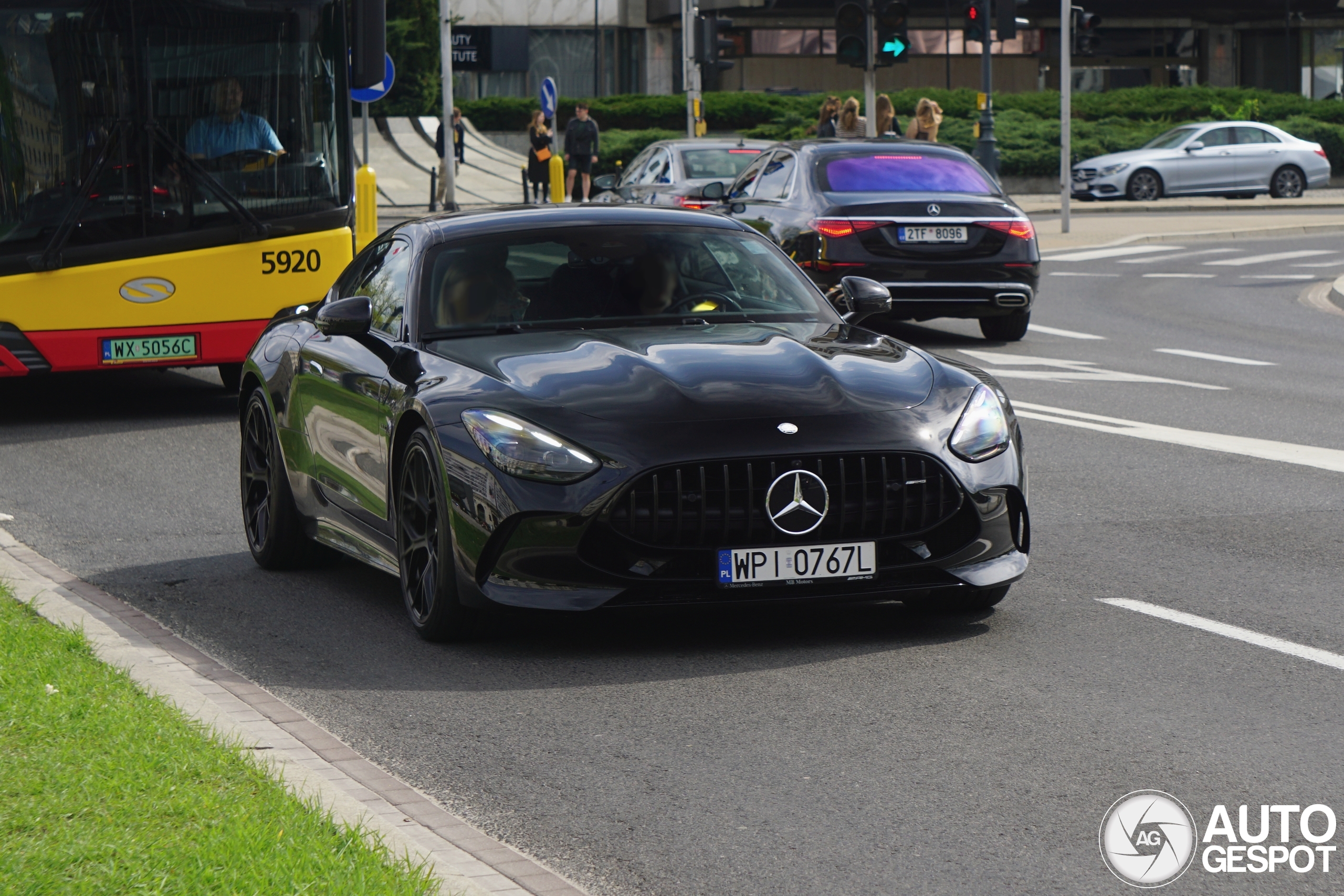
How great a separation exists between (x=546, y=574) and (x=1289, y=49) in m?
65.0

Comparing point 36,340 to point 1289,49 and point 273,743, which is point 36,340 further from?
point 1289,49

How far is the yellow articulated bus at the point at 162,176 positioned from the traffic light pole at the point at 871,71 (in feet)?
47.5

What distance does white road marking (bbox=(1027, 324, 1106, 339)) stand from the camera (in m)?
19.1

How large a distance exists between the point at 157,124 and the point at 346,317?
6.42 m

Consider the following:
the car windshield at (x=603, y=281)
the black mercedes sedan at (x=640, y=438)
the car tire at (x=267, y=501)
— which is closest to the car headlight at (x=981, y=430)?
the black mercedes sedan at (x=640, y=438)

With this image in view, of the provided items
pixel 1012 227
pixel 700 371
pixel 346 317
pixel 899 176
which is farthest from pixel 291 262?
pixel 700 371

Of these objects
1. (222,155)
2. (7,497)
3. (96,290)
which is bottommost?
(7,497)

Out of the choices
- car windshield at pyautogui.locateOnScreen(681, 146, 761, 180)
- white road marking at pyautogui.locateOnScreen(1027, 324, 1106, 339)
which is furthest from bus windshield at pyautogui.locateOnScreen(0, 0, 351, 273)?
car windshield at pyautogui.locateOnScreen(681, 146, 761, 180)

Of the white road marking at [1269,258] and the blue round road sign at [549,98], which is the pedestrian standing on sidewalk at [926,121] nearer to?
the white road marking at [1269,258]

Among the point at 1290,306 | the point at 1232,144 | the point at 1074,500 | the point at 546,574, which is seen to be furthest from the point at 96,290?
the point at 1232,144

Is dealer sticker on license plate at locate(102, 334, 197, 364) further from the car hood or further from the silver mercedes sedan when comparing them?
the silver mercedes sedan

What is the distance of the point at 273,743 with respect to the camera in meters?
5.49

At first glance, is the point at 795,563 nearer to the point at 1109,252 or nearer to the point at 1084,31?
the point at 1109,252

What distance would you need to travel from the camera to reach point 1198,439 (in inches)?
467
